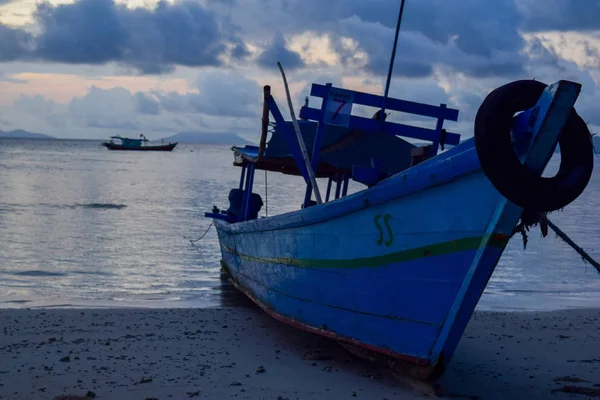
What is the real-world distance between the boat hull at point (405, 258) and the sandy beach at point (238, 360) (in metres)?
0.44

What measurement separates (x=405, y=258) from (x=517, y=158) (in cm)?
138

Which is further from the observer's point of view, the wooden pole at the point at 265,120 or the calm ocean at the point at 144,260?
the calm ocean at the point at 144,260

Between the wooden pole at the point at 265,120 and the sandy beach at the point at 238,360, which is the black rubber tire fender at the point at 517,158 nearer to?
the sandy beach at the point at 238,360

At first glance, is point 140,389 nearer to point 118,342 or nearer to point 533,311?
point 118,342

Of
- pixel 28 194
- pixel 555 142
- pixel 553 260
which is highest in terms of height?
pixel 555 142

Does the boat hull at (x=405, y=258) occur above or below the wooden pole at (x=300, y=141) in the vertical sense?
below

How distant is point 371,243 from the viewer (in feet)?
21.4

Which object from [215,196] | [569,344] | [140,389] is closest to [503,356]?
[569,344]

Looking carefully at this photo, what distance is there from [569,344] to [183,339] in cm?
437

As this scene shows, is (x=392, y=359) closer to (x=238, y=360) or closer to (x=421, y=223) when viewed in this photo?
(x=421, y=223)

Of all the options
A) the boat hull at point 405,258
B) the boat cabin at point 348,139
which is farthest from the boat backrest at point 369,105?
the boat hull at point 405,258

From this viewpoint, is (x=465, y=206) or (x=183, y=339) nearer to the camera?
(x=465, y=206)

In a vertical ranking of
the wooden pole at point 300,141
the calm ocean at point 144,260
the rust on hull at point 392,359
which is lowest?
the calm ocean at point 144,260

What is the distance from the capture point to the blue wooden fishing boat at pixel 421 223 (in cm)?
520
